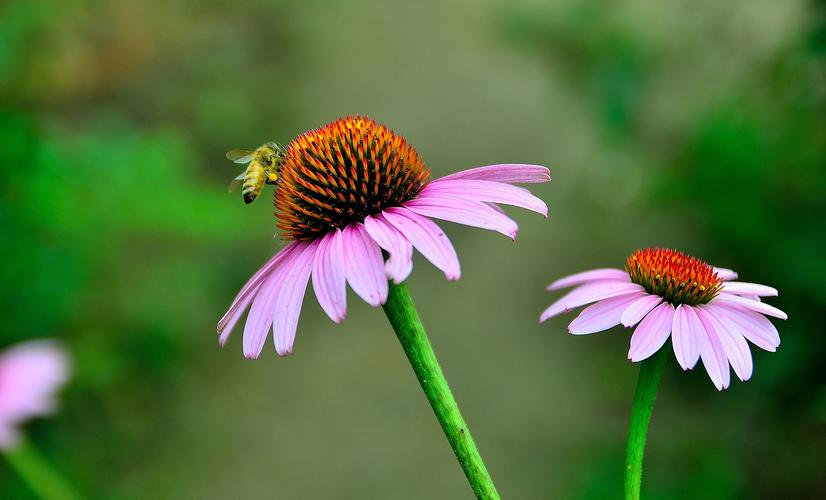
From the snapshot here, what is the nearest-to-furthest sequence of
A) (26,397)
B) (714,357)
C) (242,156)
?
(714,357) → (242,156) → (26,397)

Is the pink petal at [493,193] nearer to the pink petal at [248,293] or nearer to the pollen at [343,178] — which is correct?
the pollen at [343,178]

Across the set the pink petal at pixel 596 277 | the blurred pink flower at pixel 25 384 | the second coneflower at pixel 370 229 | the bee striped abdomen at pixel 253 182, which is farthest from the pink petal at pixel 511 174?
the blurred pink flower at pixel 25 384

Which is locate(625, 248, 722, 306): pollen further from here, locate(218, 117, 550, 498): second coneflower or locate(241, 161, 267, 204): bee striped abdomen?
locate(241, 161, 267, 204): bee striped abdomen

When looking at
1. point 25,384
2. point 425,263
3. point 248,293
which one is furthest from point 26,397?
point 425,263

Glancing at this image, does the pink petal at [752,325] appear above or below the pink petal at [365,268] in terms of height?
below

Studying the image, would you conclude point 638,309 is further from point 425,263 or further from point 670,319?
point 425,263

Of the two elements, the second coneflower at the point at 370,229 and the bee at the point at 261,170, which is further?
the bee at the point at 261,170

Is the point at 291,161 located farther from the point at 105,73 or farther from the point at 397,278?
the point at 105,73

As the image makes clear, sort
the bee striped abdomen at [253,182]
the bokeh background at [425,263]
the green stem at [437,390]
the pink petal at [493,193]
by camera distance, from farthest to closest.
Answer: the bokeh background at [425,263] → the bee striped abdomen at [253,182] → the pink petal at [493,193] → the green stem at [437,390]
